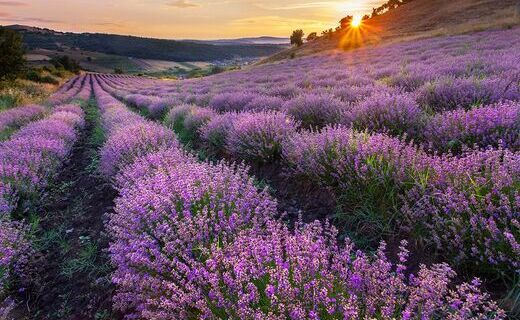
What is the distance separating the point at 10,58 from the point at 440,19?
39356 millimetres

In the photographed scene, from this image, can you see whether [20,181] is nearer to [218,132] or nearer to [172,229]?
[218,132]

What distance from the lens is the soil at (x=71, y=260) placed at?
2965mm

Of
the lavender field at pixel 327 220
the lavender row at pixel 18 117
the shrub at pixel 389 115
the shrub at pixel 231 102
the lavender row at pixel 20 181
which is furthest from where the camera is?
the lavender row at pixel 18 117

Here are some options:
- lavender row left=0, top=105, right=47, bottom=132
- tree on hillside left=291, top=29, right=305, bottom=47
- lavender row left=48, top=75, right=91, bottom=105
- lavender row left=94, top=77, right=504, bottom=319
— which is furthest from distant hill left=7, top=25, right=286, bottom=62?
lavender row left=94, top=77, right=504, bottom=319

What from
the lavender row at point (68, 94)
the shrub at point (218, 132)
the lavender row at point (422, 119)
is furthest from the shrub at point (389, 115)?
the lavender row at point (68, 94)

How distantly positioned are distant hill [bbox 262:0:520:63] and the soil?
26731mm

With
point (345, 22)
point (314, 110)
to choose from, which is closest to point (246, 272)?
point (314, 110)

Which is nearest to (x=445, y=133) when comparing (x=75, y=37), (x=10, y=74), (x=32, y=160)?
(x=32, y=160)

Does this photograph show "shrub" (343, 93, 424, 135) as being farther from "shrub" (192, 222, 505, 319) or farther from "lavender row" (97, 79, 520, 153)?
"shrub" (192, 222, 505, 319)

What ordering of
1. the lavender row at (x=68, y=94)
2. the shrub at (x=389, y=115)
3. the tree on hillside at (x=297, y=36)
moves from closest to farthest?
1. the shrub at (x=389, y=115)
2. the lavender row at (x=68, y=94)
3. the tree on hillside at (x=297, y=36)

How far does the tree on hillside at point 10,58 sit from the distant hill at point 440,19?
91.9 ft

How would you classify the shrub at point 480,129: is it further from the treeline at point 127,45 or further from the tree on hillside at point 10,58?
the treeline at point 127,45

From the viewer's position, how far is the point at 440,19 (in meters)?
37.9

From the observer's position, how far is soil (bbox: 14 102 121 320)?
296 cm
